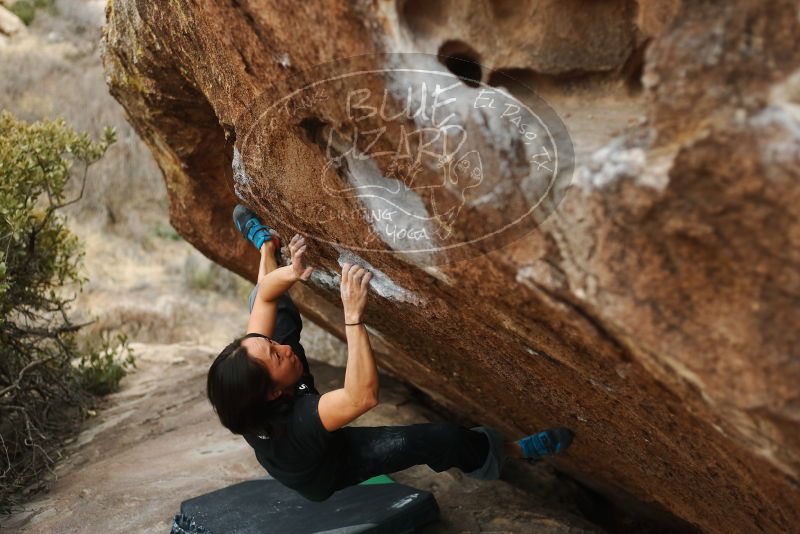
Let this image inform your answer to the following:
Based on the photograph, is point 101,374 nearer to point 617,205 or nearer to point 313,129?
point 313,129

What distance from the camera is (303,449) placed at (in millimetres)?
2430

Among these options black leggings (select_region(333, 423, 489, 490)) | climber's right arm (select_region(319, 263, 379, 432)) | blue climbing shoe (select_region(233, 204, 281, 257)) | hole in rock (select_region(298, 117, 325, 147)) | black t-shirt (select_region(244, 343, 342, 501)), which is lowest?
black leggings (select_region(333, 423, 489, 490))

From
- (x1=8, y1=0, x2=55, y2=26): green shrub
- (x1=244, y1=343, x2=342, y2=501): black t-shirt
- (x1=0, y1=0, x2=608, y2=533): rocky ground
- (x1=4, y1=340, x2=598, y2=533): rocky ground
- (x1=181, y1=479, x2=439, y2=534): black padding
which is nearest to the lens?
(x1=244, y1=343, x2=342, y2=501): black t-shirt

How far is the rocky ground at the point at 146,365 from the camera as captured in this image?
345 centimetres

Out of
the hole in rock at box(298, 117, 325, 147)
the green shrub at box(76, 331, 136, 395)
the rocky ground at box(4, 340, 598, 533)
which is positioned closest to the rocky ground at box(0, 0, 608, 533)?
the rocky ground at box(4, 340, 598, 533)

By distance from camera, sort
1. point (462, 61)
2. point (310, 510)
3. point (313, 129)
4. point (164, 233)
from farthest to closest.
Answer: point (164, 233), point (310, 510), point (313, 129), point (462, 61)

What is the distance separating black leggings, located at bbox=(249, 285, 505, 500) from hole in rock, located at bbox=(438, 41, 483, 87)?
4.29 ft

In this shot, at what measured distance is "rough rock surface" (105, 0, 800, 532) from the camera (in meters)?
1.40

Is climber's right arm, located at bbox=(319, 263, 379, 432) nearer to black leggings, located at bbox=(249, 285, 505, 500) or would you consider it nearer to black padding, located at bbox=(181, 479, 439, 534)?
black leggings, located at bbox=(249, 285, 505, 500)

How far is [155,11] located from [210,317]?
5847 millimetres

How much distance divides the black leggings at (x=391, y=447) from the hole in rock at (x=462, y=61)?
51.4 inches

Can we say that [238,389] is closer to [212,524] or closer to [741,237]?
[212,524]

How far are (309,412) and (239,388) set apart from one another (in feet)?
0.82

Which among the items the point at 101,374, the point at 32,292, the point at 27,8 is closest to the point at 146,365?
the point at 101,374
